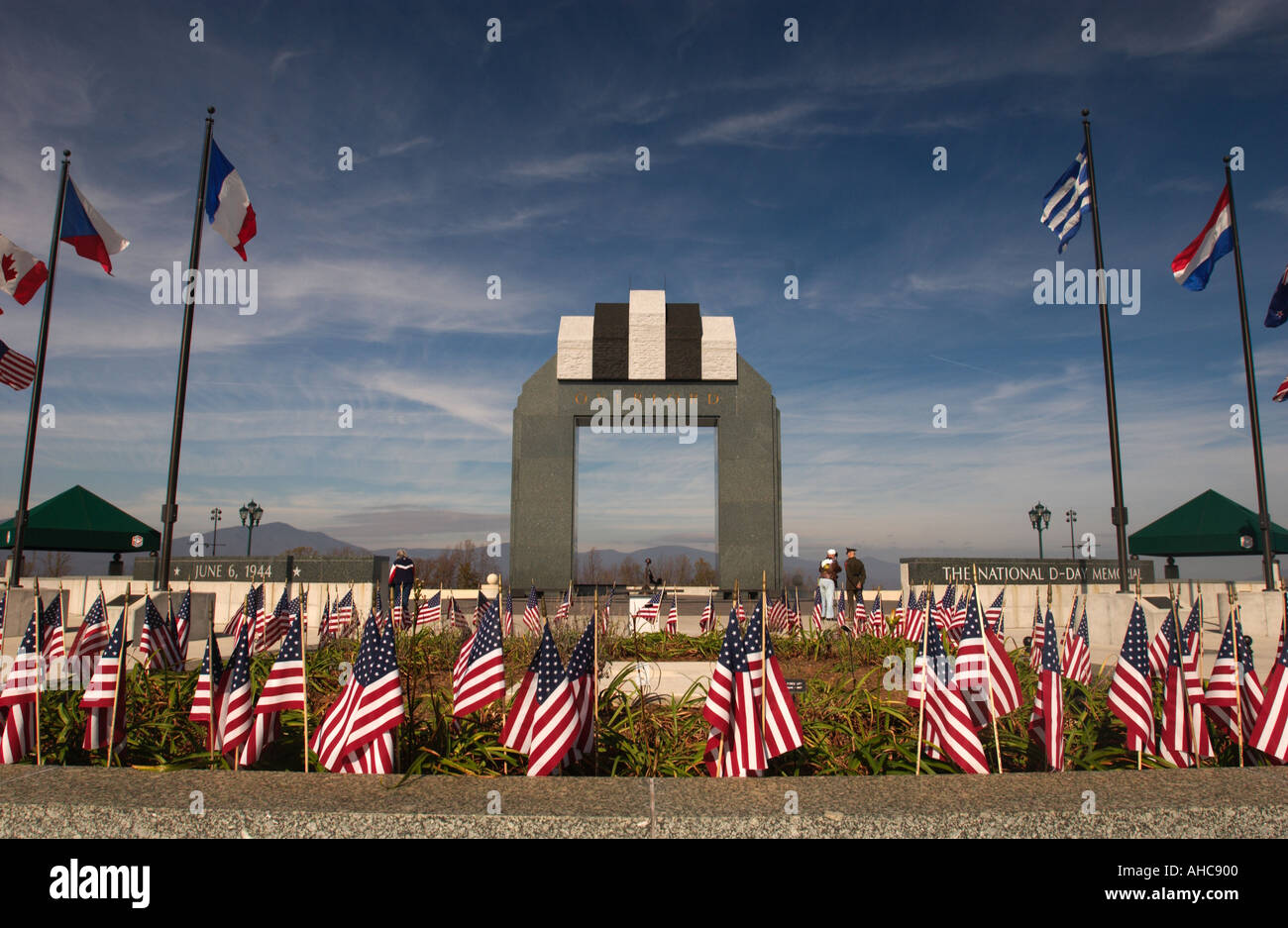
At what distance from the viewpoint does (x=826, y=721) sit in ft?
20.9

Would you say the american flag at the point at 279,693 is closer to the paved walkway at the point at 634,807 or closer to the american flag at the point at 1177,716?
the paved walkway at the point at 634,807

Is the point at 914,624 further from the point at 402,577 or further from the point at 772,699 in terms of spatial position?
the point at 402,577

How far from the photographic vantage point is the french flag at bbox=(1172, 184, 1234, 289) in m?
15.2

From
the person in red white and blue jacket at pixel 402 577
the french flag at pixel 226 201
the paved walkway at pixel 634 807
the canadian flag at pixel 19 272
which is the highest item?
the french flag at pixel 226 201

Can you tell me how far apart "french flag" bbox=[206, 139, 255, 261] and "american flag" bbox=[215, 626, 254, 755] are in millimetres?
11015

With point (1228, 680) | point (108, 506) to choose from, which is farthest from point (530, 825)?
point (108, 506)

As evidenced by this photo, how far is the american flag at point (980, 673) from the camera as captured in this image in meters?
5.13

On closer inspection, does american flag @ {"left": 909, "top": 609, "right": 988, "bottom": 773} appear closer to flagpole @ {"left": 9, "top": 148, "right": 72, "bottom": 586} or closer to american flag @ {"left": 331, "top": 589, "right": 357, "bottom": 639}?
american flag @ {"left": 331, "top": 589, "right": 357, "bottom": 639}

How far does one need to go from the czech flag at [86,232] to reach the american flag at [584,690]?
50.3 ft

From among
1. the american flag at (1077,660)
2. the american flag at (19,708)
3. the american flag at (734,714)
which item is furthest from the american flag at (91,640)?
the american flag at (1077,660)

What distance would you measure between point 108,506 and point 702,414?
19.4 m

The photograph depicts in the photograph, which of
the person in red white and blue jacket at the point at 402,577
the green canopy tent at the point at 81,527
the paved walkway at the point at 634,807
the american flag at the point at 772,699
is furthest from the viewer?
the green canopy tent at the point at 81,527
